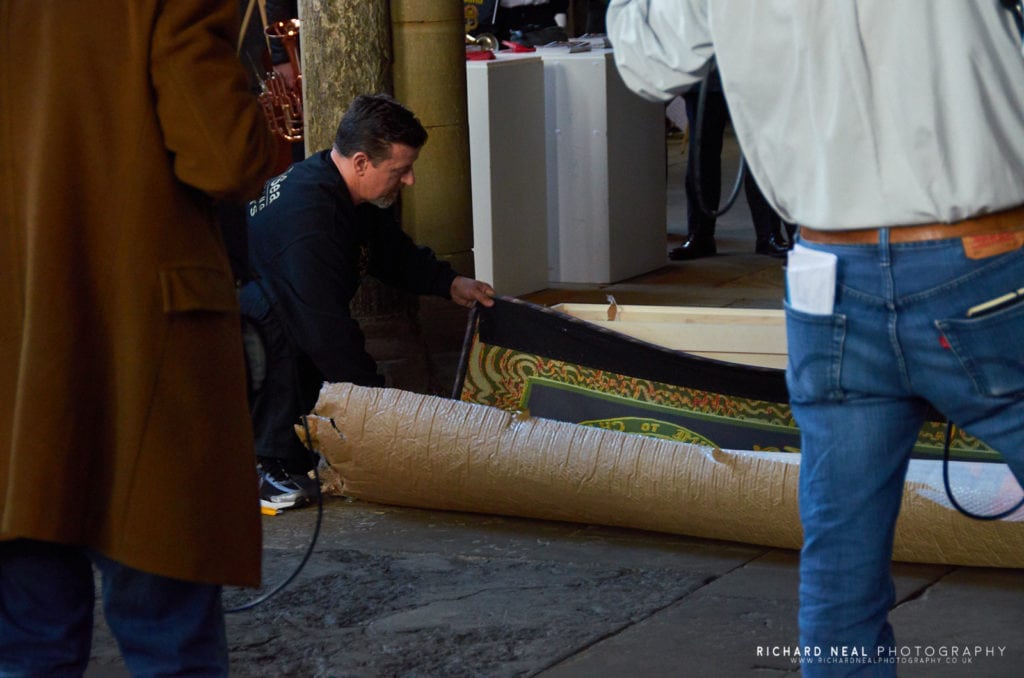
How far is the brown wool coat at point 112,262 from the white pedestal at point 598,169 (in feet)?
16.1

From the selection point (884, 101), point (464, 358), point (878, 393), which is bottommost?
point (464, 358)

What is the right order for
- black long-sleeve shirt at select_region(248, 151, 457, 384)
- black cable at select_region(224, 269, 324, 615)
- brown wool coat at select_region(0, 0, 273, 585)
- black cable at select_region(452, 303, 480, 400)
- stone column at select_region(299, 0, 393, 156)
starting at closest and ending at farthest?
brown wool coat at select_region(0, 0, 273, 585)
black cable at select_region(224, 269, 324, 615)
black long-sleeve shirt at select_region(248, 151, 457, 384)
black cable at select_region(452, 303, 480, 400)
stone column at select_region(299, 0, 393, 156)

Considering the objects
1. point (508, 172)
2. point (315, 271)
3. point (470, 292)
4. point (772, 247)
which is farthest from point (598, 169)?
point (315, 271)

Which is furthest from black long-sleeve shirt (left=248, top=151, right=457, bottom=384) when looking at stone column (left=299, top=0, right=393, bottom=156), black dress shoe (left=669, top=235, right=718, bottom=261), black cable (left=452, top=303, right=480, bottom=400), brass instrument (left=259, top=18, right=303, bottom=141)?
black dress shoe (left=669, top=235, right=718, bottom=261)

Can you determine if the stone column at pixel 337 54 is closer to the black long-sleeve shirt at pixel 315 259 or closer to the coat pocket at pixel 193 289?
the black long-sleeve shirt at pixel 315 259

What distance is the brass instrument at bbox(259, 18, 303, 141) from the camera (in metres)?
6.52

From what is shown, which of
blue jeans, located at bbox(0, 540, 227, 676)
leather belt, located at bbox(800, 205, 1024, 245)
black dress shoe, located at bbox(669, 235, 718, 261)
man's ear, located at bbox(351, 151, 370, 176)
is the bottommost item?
black dress shoe, located at bbox(669, 235, 718, 261)

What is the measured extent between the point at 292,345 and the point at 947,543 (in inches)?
70.8

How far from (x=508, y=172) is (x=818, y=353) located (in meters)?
4.79

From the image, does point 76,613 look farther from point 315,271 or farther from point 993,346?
point 315,271

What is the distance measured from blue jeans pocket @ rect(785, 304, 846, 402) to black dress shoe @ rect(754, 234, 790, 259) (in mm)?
5906

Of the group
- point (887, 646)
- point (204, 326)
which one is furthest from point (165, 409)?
point (887, 646)

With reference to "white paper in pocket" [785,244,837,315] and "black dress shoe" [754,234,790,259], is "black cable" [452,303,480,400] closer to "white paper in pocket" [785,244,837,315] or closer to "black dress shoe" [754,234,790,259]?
"white paper in pocket" [785,244,837,315]

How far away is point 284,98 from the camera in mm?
6621
